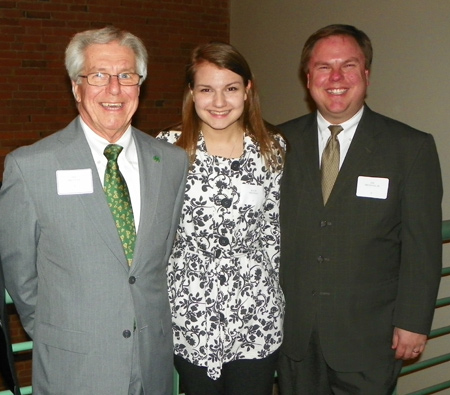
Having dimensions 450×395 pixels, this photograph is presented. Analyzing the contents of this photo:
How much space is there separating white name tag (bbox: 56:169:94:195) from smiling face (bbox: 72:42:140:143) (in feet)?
0.60

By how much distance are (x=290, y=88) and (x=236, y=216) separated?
4.76 m

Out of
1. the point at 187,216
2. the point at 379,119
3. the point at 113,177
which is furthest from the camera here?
the point at 379,119

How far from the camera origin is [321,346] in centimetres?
249

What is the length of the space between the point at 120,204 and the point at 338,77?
105 cm

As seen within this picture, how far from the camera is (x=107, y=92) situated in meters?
2.10

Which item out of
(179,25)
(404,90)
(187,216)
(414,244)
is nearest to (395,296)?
(414,244)

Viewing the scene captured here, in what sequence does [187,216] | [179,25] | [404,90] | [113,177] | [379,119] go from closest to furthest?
1. [113,177]
2. [187,216]
3. [379,119]
4. [404,90]
5. [179,25]

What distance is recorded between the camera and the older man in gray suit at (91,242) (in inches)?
79.4

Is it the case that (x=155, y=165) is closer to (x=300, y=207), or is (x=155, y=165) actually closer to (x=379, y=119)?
(x=300, y=207)

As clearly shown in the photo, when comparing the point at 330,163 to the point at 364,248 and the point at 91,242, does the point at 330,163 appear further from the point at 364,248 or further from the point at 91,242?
the point at 91,242

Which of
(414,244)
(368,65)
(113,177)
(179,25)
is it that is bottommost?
(414,244)

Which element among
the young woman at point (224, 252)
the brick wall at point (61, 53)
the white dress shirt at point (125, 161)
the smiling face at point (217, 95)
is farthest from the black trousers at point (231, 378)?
the brick wall at point (61, 53)

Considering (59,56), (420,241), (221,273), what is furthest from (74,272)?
(59,56)

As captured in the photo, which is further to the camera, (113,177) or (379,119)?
(379,119)
